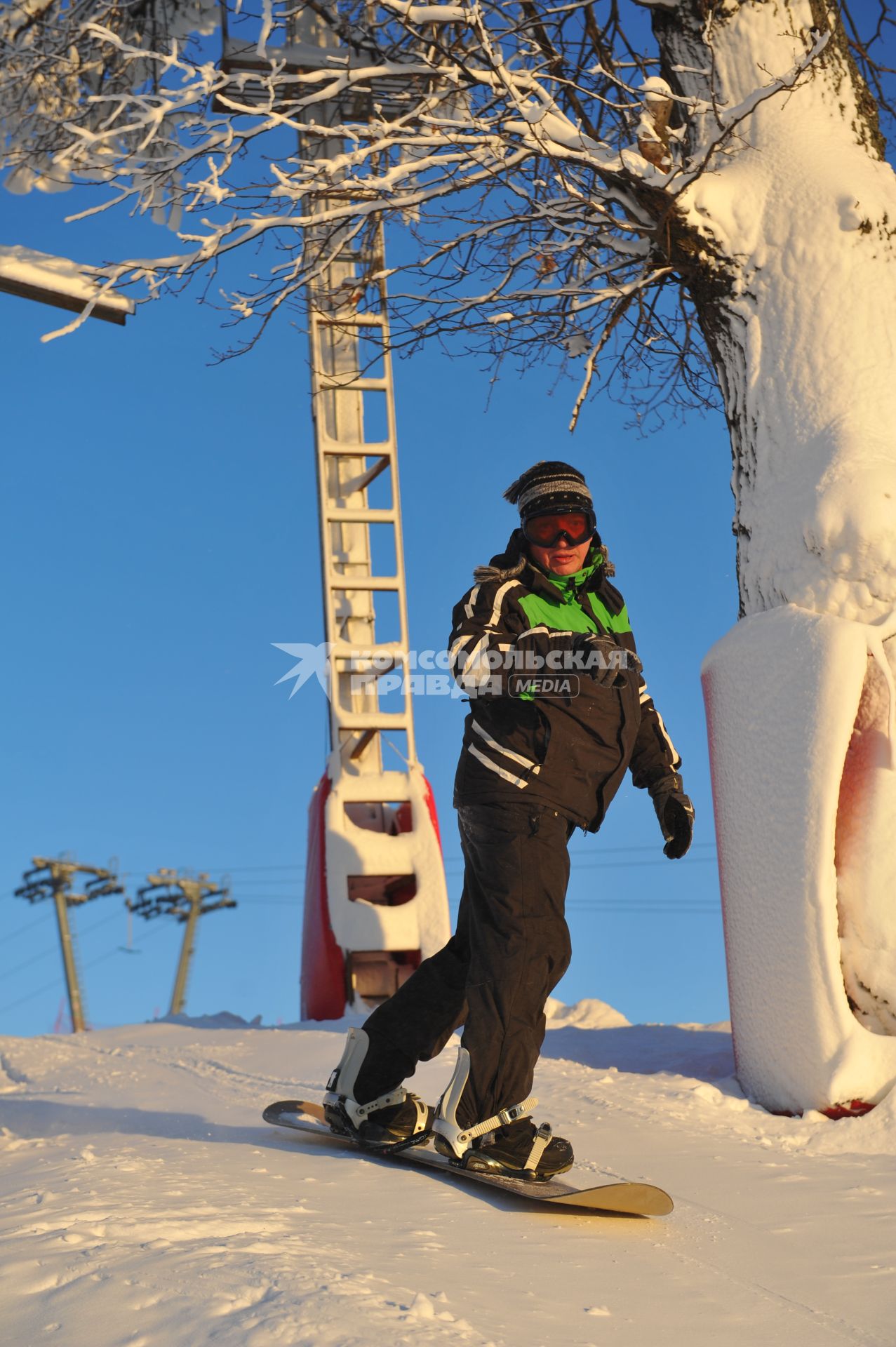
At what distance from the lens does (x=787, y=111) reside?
502 cm

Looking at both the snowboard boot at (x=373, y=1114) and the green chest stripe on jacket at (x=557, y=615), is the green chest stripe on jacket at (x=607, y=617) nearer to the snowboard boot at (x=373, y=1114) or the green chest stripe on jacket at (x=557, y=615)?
the green chest stripe on jacket at (x=557, y=615)

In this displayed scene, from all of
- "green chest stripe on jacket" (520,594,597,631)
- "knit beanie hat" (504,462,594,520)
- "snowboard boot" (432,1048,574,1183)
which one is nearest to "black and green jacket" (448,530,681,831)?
"green chest stripe on jacket" (520,594,597,631)

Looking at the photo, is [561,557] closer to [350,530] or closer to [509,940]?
[509,940]

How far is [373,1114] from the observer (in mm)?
3271

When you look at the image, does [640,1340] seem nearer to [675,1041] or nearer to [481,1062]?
[481,1062]

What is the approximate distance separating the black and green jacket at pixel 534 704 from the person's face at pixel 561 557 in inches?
1.1

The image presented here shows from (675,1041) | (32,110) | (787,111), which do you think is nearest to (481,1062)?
(675,1041)

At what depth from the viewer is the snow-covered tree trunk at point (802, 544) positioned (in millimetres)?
4160

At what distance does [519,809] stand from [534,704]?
0.85ft

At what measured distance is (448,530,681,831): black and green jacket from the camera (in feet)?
10.1

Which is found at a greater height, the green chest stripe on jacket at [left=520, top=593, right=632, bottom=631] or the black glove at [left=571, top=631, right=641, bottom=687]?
the green chest stripe on jacket at [left=520, top=593, right=632, bottom=631]

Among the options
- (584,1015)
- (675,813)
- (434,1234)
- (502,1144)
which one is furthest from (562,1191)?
(584,1015)

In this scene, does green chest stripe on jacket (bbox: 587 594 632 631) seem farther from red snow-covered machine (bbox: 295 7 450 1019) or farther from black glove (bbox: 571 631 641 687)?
red snow-covered machine (bbox: 295 7 450 1019)

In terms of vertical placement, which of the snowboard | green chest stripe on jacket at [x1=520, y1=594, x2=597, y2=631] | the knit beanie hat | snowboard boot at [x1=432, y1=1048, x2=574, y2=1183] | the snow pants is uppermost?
the knit beanie hat
